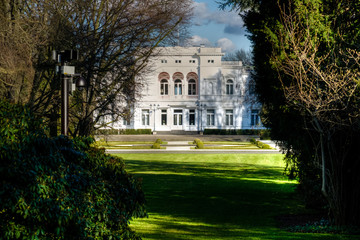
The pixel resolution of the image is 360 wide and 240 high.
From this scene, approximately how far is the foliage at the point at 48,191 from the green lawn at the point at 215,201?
110 inches

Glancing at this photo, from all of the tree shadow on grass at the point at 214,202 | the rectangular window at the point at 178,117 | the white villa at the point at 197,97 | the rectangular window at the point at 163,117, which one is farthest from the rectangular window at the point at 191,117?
the tree shadow on grass at the point at 214,202

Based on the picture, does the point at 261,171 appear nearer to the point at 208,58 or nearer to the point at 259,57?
the point at 259,57

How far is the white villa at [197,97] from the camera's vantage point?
5031cm

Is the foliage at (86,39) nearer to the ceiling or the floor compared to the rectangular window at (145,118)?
nearer to the ceiling

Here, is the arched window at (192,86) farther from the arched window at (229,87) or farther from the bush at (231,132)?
the bush at (231,132)

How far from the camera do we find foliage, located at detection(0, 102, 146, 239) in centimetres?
343

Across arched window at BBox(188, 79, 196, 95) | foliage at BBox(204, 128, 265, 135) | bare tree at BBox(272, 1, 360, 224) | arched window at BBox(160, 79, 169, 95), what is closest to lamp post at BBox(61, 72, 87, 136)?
bare tree at BBox(272, 1, 360, 224)

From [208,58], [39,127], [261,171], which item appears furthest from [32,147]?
[208,58]

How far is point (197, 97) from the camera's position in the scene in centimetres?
5134

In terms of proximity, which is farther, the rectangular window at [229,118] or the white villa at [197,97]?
the rectangular window at [229,118]

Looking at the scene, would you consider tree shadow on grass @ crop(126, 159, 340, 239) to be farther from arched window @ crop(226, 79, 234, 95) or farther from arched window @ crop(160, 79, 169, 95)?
arched window @ crop(226, 79, 234, 95)

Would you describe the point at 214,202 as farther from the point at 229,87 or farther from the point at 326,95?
the point at 229,87

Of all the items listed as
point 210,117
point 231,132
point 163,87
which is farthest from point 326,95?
point 163,87

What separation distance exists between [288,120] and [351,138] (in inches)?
47.9
